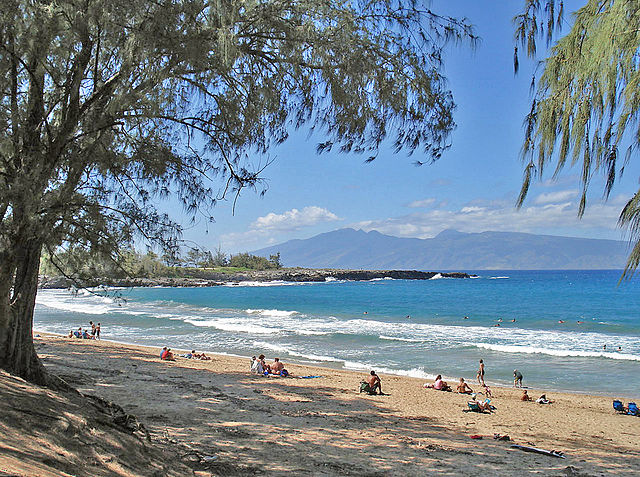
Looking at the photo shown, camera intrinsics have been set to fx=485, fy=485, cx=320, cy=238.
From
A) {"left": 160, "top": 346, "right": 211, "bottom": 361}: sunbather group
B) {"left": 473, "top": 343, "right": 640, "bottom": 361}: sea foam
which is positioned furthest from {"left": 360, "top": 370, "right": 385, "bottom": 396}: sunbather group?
{"left": 473, "top": 343, "right": 640, "bottom": 361}: sea foam

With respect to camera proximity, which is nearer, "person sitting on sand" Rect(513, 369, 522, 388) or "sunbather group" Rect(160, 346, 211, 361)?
"person sitting on sand" Rect(513, 369, 522, 388)

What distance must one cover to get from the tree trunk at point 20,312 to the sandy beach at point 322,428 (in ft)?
2.31

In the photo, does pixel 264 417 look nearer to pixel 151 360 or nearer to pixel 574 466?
pixel 574 466

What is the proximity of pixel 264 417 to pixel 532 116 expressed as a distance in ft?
20.3

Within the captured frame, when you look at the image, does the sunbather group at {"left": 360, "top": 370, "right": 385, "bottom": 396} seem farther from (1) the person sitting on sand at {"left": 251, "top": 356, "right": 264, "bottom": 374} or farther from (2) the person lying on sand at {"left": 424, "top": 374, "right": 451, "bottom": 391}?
(1) the person sitting on sand at {"left": 251, "top": 356, "right": 264, "bottom": 374}

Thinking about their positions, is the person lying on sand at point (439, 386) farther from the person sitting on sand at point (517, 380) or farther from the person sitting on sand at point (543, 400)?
the person sitting on sand at point (517, 380)

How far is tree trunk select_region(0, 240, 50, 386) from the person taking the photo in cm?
529

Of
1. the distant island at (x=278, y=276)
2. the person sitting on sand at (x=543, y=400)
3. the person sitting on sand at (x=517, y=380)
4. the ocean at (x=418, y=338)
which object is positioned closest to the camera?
the person sitting on sand at (x=543, y=400)

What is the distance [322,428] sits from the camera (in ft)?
24.5

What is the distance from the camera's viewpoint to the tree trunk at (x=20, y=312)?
5.29m

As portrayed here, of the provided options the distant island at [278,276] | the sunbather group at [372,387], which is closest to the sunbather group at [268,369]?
the sunbather group at [372,387]

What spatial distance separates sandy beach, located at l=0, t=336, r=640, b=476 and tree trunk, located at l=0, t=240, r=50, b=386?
2.31 ft

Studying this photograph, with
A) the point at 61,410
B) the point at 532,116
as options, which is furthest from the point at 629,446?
the point at 61,410

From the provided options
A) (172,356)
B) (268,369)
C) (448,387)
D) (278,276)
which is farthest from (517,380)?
(278,276)
